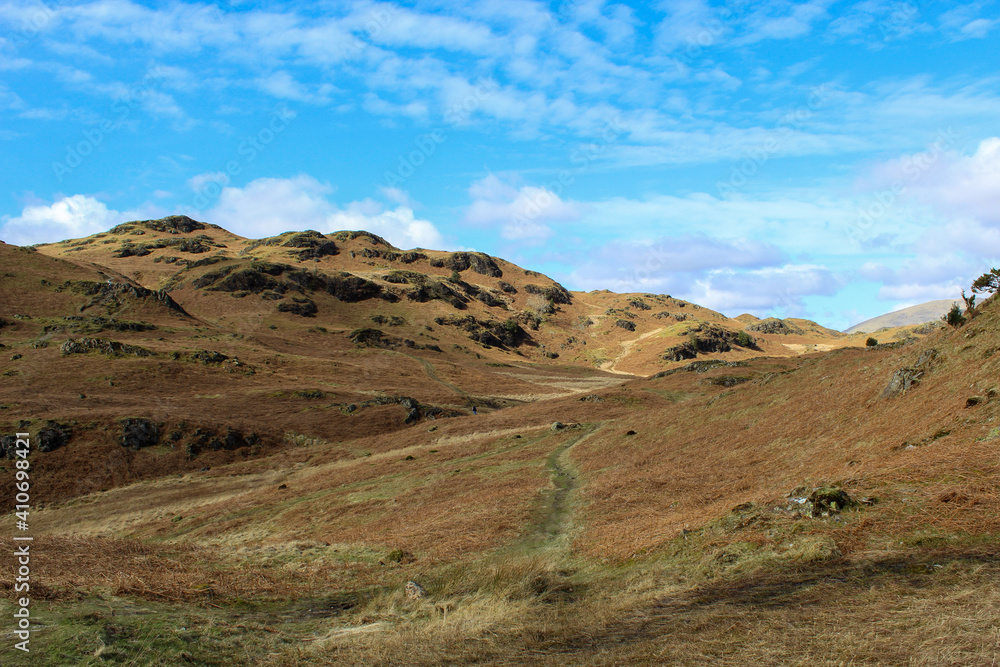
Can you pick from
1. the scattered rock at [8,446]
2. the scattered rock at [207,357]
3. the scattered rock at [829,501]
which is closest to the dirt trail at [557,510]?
the scattered rock at [829,501]

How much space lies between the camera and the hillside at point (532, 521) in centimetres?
734

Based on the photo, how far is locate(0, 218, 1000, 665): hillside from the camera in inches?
289

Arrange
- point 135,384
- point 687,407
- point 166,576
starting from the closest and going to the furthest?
point 166,576
point 687,407
point 135,384

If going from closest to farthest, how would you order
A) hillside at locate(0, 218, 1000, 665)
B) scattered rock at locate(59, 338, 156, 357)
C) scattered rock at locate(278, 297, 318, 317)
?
hillside at locate(0, 218, 1000, 665) → scattered rock at locate(59, 338, 156, 357) → scattered rock at locate(278, 297, 318, 317)

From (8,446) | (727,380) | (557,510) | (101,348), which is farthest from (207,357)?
(557,510)

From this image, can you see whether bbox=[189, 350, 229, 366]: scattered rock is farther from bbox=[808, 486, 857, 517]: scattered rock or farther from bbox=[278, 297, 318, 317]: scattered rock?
bbox=[808, 486, 857, 517]: scattered rock

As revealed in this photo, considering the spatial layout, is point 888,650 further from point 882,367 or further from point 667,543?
point 882,367

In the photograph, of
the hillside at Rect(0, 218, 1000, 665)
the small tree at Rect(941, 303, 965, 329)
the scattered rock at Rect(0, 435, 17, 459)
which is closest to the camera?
the hillside at Rect(0, 218, 1000, 665)

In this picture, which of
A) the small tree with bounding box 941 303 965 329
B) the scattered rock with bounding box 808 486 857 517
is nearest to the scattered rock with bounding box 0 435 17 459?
the scattered rock with bounding box 808 486 857 517

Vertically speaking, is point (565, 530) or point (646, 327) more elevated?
point (646, 327)

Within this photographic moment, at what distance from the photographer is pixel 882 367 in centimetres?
2256

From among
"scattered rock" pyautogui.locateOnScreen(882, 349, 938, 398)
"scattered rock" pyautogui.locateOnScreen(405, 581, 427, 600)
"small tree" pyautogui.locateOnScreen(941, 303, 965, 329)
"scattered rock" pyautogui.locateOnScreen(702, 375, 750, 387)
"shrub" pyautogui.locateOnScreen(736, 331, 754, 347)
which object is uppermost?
"shrub" pyautogui.locateOnScreen(736, 331, 754, 347)

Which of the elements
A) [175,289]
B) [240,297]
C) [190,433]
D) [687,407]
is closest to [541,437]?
[687,407]

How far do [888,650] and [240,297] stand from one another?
143920mm
